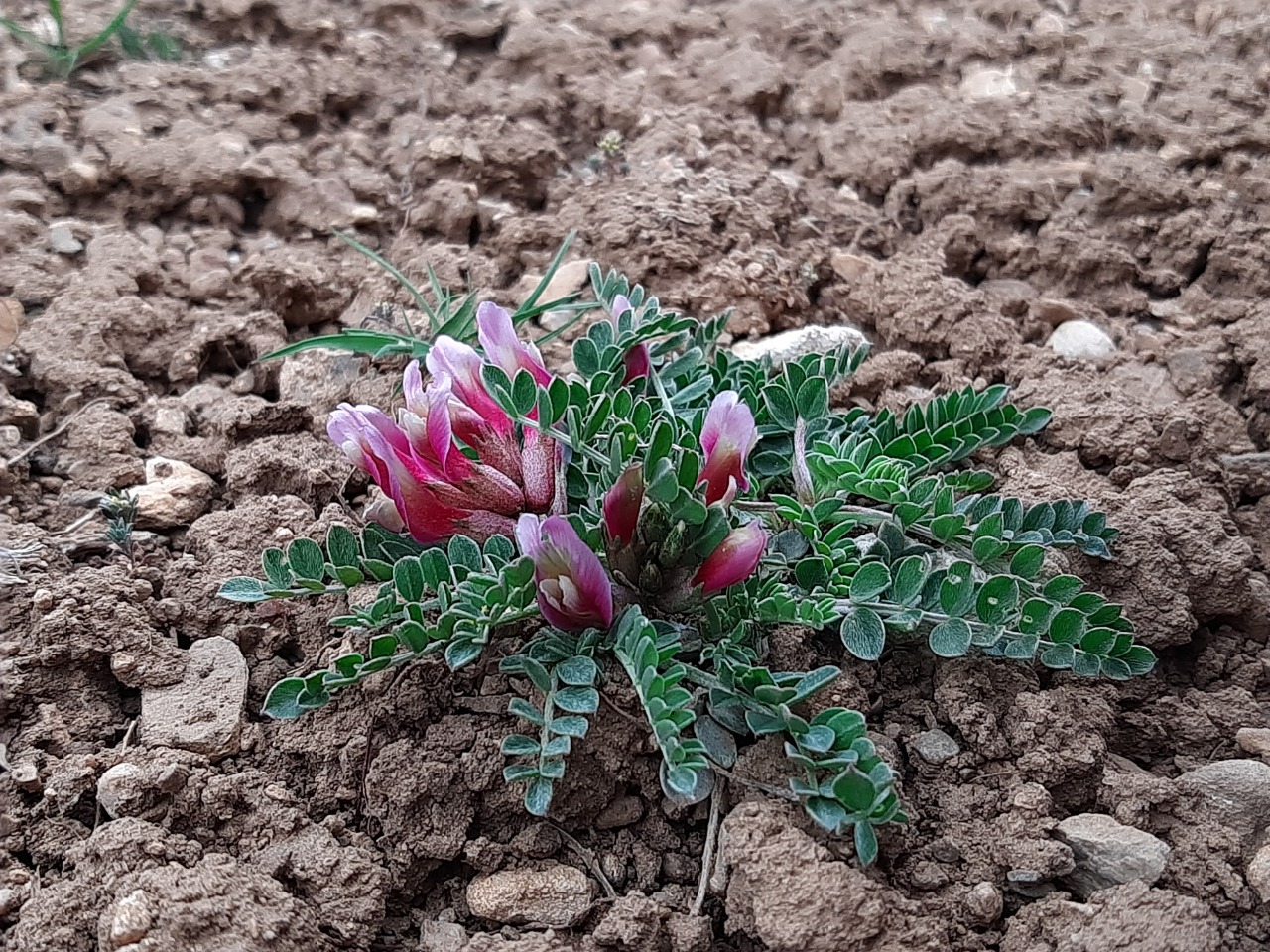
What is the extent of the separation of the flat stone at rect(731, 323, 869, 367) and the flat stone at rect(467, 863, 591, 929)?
119cm

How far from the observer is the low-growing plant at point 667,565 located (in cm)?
161

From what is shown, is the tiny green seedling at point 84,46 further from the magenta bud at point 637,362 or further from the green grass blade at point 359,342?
the magenta bud at point 637,362

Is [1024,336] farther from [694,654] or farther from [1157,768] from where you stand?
[694,654]

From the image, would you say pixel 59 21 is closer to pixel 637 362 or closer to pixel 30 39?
pixel 30 39

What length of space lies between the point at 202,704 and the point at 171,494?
1.68 ft

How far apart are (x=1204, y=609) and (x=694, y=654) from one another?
3.12 ft

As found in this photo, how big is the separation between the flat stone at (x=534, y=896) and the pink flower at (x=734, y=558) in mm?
458

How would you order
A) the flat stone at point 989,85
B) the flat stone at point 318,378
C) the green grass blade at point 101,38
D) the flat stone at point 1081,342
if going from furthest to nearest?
the flat stone at point 989,85 < the green grass blade at point 101,38 < the flat stone at point 1081,342 < the flat stone at point 318,378

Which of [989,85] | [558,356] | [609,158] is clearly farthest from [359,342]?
[989,85]

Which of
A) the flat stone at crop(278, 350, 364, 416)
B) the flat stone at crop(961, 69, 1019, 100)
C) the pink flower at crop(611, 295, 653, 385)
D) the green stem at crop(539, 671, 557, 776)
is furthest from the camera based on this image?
the flat stone at crop(961, 69, 1019, 100)

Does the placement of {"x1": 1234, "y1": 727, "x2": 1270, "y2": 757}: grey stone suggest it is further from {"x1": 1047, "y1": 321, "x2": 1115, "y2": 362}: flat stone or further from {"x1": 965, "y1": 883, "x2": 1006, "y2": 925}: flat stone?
{"x1": 1047, "y1": 321, "x2": 1115, "y2": 362}: flat stone

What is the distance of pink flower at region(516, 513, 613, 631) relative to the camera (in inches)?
64.0

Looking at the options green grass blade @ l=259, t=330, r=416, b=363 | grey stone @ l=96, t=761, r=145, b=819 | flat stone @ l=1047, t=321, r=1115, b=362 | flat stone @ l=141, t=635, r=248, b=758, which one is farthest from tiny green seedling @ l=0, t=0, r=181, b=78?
flat stone @ l=1047, t=321, r=1115, b=362

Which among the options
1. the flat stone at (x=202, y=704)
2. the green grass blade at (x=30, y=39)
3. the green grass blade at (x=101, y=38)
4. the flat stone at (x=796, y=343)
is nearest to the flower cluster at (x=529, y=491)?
the flat stone at (x=202, y=704)
